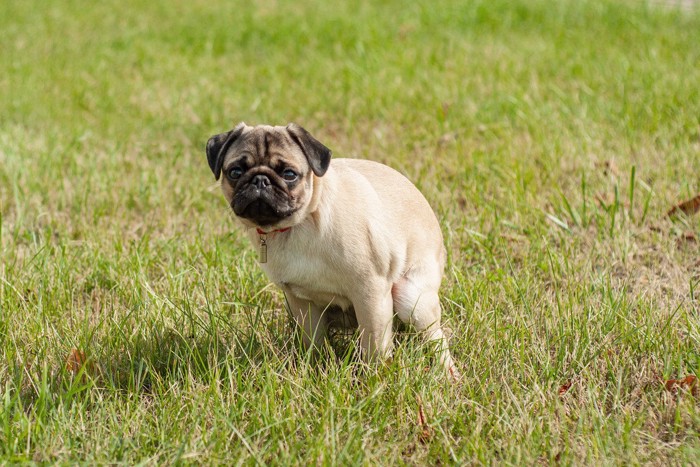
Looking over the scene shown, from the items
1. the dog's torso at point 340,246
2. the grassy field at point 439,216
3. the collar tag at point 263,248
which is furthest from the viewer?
the collar tag at point 263,248

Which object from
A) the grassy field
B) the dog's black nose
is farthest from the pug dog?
the grassy field

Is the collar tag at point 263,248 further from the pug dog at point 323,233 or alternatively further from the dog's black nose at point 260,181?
the dog's black nose at point 260,181

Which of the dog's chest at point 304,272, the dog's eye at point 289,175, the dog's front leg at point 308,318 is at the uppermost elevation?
the dog's eye at point 289,175

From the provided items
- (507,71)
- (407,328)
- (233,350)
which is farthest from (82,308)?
(507,71)

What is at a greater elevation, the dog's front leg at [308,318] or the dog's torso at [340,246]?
the dog's torso at [340,246]

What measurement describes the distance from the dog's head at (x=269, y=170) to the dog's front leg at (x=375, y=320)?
1.37 ft

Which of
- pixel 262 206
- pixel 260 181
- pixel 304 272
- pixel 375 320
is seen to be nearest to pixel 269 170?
pixel 260 181

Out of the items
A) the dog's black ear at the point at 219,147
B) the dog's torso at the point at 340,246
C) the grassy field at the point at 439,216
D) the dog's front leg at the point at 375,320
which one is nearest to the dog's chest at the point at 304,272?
the dog's torso at the point at 340,246

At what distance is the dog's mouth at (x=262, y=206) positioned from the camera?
10.4ft

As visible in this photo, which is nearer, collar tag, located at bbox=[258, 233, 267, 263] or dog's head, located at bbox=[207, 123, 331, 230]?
dog's head, located at bbox=[207, 123, 331, 230]

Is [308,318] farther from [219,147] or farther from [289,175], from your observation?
[219,147]

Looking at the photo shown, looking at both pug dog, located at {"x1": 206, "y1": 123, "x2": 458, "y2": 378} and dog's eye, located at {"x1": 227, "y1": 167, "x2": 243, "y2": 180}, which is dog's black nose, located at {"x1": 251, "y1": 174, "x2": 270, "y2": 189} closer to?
pug dog, located at {"x1": 206, "y1": 123, "x2": 458, "y2": 378}

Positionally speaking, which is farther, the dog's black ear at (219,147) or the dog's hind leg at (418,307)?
the dog's hind leg at (418,307)

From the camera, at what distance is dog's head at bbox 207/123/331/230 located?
127 inches
